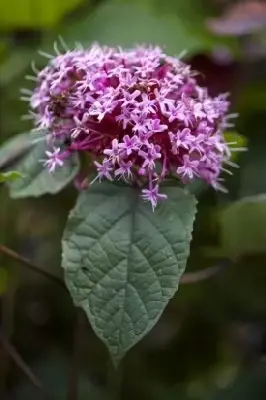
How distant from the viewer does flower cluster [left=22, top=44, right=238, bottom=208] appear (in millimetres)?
575

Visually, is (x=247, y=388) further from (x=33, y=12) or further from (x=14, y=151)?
(x=33, y=12)

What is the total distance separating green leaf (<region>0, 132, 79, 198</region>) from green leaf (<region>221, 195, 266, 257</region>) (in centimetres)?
17

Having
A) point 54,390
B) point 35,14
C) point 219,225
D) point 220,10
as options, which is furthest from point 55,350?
point 220,10

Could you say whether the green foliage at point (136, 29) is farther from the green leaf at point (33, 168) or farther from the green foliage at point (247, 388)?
the green foliage at point (247, 388)

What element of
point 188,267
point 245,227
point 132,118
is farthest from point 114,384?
point 132,118

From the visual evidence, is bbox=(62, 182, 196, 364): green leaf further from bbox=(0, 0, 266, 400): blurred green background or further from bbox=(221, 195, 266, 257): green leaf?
bbox=(0, 0, 266, 400): blurred green background

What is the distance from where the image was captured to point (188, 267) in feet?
2.94

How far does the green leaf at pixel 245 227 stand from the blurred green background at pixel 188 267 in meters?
0.11

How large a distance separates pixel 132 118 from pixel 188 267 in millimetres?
359

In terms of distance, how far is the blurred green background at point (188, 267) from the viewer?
92 centimetres

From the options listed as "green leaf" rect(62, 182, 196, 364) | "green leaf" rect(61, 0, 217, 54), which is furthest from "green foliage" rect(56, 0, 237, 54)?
"green leaf" rect(62, 182, 196, 364)

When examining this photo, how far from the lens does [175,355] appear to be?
100cm

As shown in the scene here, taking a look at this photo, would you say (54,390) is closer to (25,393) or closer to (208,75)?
(25,393)

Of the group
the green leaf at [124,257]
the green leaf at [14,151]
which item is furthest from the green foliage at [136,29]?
Answer: the green leaf at [124,257]
